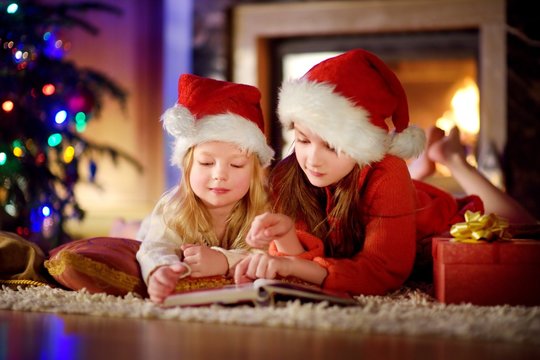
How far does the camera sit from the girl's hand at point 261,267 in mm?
1278

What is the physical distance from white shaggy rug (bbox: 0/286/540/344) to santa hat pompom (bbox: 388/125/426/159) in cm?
30

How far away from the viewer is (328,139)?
4.54ft

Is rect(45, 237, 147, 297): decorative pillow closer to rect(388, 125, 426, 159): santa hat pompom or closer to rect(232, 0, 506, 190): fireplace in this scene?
rect(388, 125, 426, 159): santa hat pompom

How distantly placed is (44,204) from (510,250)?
1476mm

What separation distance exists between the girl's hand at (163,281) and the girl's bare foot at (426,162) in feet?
3.28

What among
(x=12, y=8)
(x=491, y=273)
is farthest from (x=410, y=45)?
(x=491, y=273)

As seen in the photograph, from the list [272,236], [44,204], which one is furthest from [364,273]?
[44,204]

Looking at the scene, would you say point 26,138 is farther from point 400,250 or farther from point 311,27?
point 311,27

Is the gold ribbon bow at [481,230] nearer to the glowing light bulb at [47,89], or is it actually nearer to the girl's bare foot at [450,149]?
the girl's bare foot at [450,149]

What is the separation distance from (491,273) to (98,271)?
0.72 m

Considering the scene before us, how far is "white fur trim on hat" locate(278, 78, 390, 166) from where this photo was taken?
4.51 ft

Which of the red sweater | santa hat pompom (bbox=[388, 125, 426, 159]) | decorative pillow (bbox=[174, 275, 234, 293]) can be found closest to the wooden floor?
decorative pillow (bbox=[174, 275, 234, 293])

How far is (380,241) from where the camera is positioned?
139 cm

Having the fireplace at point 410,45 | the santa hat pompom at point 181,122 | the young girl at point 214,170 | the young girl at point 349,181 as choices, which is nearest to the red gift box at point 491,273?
the young girl at point 349,181
